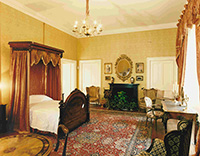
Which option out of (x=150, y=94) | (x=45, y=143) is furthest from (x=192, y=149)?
(x=150, y=94)

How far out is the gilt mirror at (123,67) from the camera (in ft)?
22.6

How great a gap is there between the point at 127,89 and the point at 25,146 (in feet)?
Result: 18.2

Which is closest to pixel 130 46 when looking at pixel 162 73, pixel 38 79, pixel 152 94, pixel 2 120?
pixel 162 73

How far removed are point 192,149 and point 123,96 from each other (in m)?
3.79

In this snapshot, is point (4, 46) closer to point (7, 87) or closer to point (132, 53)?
point (7, 87)

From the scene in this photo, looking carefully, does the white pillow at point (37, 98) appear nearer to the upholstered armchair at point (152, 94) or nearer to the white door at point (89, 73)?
the white door at point (89, 73)

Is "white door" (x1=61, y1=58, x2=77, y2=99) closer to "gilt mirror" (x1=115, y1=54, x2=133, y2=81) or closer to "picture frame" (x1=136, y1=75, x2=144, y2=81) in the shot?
"gilt mirror" (x1=115, y1=54, x2=133, y2=81)

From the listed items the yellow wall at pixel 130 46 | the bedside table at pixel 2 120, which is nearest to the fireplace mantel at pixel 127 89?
the yellow wall at pixel 130 46

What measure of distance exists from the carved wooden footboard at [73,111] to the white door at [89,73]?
114 inches

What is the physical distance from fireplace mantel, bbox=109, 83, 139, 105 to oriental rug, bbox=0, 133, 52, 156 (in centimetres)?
514

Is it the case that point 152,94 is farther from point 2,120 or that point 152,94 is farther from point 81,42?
point 2,120

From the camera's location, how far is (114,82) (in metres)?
7.15

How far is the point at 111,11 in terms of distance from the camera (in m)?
5.07

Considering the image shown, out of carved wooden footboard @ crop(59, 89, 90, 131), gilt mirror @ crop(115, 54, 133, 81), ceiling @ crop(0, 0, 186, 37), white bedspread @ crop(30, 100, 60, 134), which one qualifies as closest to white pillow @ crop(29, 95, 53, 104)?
white bedspread @ crop(30, 100, 60, 134)
